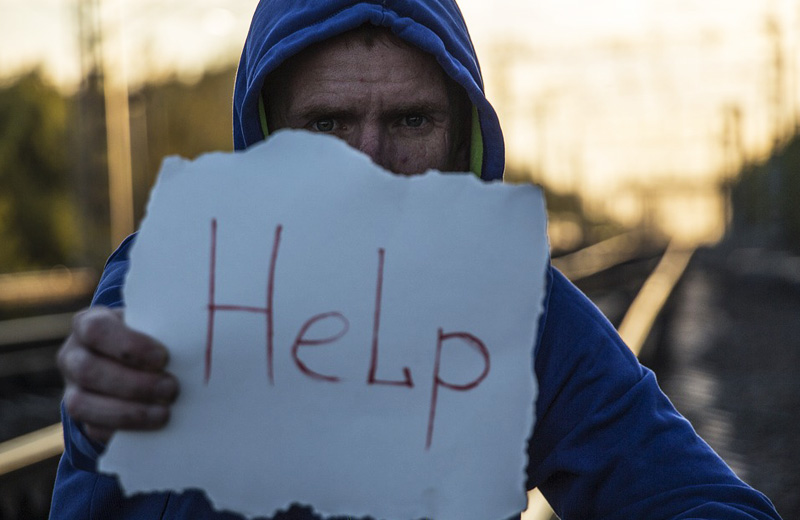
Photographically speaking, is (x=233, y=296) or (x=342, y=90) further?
(x=342, y=90)

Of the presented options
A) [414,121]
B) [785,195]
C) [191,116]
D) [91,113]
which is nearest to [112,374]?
[414,121]

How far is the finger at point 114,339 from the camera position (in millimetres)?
999

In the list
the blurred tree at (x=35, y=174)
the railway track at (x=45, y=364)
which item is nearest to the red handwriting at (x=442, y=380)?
the railway track at (x=45, y=364)

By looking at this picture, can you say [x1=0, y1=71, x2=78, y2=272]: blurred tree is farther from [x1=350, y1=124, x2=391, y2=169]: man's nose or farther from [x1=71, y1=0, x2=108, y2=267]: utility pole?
[x1=350, y1=124, x2=391, y2=169]: man's nose

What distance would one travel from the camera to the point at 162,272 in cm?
108

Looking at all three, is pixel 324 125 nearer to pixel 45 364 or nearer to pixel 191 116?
Answer: pixel 45 364

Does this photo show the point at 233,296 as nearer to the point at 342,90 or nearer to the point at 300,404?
the point at 300,404

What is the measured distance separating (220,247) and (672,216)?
4209 inches

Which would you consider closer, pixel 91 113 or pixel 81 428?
pixel 81 428

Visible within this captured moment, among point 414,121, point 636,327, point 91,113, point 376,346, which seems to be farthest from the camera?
point 91,113

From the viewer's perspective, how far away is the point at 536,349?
4.55 ft

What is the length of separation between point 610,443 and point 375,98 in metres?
0.56

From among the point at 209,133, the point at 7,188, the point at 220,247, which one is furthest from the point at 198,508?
the point at 209,133

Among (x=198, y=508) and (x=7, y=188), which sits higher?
(x=198, y=508)
